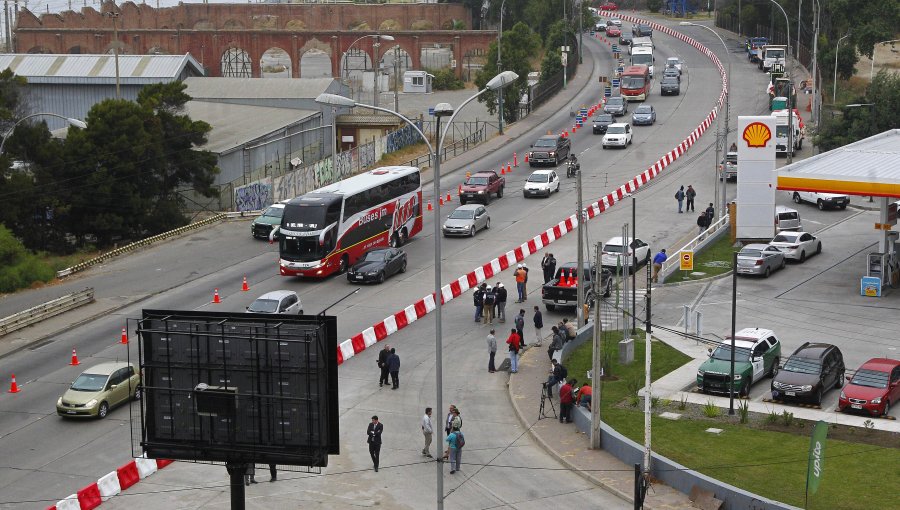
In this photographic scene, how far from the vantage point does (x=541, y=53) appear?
131 meters

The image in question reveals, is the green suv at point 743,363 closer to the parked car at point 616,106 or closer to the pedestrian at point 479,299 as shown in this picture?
the pedestrian at point 479,299

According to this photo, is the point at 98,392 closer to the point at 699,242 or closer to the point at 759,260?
the point at 759,260

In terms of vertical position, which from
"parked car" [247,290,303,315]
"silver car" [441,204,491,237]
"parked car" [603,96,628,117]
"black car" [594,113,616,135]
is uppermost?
"parked car" [603,96,628,117]

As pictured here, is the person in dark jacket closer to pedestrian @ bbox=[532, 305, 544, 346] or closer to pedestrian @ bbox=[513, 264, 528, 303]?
pedestrian @ bbox=[532, 305, 544, 346]

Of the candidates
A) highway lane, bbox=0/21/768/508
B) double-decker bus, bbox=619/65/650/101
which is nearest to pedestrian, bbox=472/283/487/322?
highway lane, bbox=0/21/768/508

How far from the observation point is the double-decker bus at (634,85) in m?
93.6

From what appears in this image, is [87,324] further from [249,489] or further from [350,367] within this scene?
[249,489]

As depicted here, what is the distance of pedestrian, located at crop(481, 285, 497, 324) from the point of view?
43656 mm

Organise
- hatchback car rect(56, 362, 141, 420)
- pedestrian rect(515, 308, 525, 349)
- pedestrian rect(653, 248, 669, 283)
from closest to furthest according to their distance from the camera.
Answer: hatchback car rect(56, 362, 141, 420) < pedestrian rect(515, 308, 525, 349) < pedestrian rect(653, 248, 669, 283)

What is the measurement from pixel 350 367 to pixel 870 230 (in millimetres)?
29476

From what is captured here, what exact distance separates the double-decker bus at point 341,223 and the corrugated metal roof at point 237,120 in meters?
19.7

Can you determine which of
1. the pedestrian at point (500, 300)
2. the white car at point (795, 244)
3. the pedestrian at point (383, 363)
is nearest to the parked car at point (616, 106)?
the white car at point (795, 244)

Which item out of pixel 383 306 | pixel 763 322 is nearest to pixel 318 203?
pixel 383 306

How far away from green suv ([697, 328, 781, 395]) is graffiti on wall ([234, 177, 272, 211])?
35.9 meters
